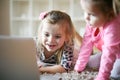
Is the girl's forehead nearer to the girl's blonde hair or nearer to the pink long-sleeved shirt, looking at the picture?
the girl's blonde hair

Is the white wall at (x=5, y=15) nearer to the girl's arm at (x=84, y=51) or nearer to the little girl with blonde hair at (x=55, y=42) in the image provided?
the little girl with blonde hair at (x=55, y=42)

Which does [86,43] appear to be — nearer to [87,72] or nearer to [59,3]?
[87,72]

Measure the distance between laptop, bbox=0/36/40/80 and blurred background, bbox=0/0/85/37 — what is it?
358mm

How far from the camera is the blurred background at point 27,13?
0.92 m

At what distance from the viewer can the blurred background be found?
0.92 metres

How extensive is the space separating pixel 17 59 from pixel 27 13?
1.38 feet

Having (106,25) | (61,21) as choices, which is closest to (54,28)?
(61,21)

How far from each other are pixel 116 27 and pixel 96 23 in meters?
0.05

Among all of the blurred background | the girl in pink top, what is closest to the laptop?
the girl in pink top

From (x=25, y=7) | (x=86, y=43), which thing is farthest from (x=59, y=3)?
(x=86, y=43)

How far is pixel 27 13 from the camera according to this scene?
950 mm

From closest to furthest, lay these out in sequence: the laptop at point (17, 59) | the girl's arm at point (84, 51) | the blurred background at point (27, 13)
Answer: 1. the laptop at point (17, 59)
2. the girl's arm at point (84, 51)
3. the blurred background at point (27, 13)

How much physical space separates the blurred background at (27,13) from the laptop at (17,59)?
1.17 ft

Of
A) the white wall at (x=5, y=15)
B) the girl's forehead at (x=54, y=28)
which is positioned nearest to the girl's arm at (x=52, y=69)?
the girl's forehead at (x=54, y=28)
